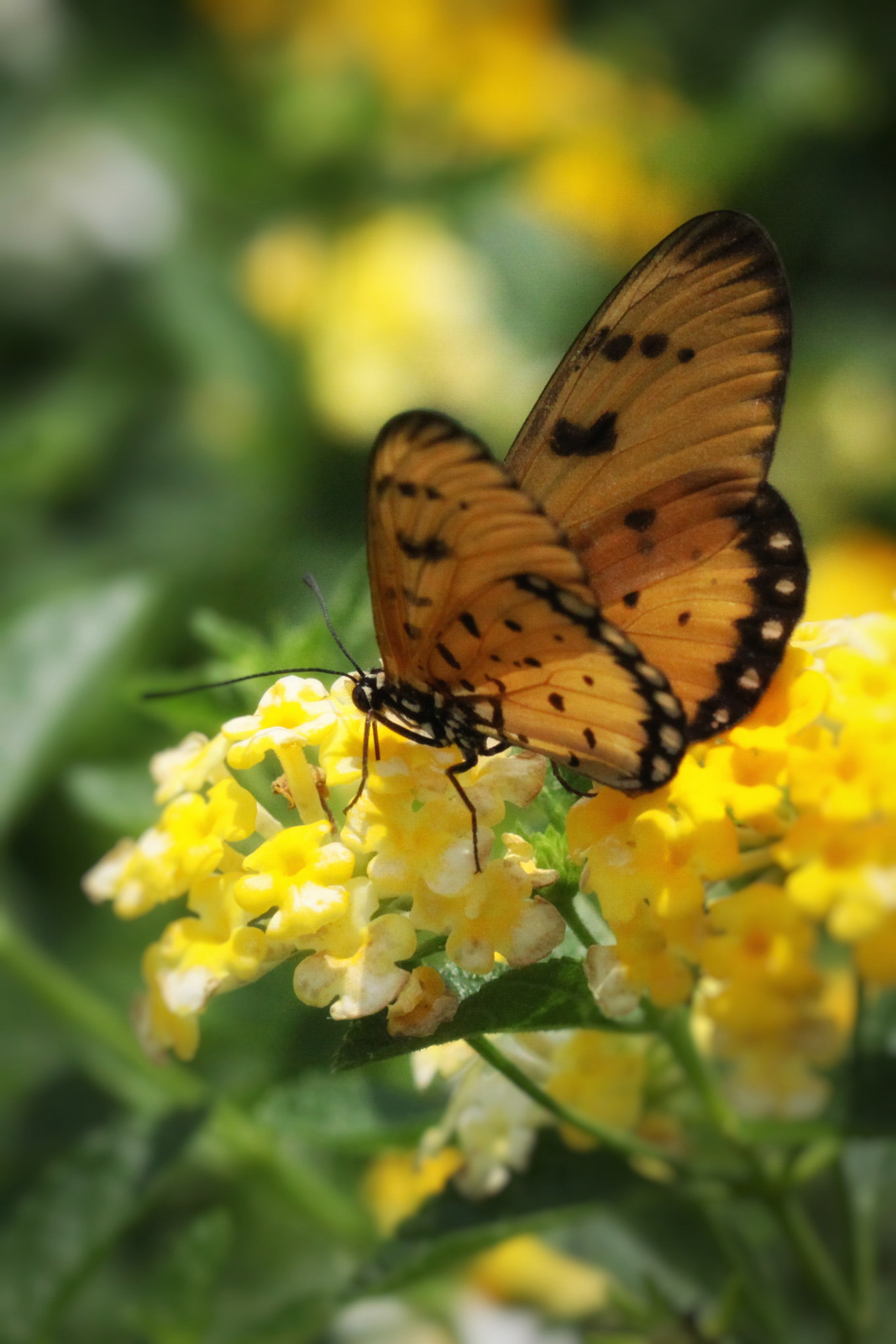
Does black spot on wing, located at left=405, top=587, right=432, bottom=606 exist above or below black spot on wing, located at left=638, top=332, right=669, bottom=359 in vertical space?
below

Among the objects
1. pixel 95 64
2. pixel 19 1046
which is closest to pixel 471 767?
pixel 19 1046

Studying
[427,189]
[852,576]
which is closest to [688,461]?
[852,576]

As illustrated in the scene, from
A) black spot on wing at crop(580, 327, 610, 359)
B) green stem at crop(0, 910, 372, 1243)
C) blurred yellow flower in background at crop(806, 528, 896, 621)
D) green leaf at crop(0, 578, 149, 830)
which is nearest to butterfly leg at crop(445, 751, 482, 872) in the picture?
black spot on wing at crop(580, 327, 610, 359)

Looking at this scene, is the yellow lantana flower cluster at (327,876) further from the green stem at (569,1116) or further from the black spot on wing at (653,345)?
the black spot on wing at (653,345)

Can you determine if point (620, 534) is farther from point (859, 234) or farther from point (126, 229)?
point (126, 229)

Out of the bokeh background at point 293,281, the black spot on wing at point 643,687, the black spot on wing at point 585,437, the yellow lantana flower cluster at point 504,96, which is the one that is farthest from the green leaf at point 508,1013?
the yellow lantana flower cluster at point 504,96

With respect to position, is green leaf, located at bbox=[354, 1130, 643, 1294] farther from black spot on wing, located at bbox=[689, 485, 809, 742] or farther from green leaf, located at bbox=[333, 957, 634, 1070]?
black spot on wing, located at bbox=[689, 485, 809, 742]

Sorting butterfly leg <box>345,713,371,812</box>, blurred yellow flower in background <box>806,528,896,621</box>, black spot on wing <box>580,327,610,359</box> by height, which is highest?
black spot on wing <box>580,327,610,359</box>
